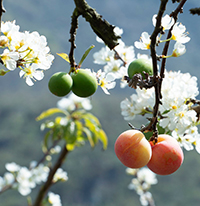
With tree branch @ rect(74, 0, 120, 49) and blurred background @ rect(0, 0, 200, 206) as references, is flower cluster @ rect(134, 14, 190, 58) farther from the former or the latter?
blurred background @ rect(0, 0, 200, 206)

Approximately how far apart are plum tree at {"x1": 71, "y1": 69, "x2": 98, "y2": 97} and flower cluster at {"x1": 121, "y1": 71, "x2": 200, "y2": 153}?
0.19 metres

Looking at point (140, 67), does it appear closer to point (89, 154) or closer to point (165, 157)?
point (165, 157)

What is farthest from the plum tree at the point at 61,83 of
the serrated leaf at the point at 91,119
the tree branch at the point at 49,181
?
the serrated leaf at the point at 91,119

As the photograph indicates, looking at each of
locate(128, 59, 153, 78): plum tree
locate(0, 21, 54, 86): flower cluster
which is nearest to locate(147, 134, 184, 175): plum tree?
locate(128, 59, 153, 78): plum tree

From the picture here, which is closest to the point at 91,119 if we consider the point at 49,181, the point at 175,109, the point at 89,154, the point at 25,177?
the point at 49,181

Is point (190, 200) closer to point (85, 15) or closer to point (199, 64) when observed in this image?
point (199, 64)

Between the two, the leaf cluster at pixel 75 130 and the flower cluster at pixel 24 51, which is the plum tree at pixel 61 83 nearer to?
the flower cluster at pixel 24 51

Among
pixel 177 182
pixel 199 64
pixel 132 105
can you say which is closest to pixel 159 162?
pixel 132 105

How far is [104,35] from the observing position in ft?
1.57

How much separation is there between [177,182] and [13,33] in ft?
76.8

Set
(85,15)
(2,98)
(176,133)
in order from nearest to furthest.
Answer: (85,15) → (176,133) → (2,98)

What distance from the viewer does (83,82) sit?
54cm

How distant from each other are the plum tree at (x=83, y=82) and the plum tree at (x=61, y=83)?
17 millimetres

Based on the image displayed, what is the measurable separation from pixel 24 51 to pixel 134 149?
320mm
